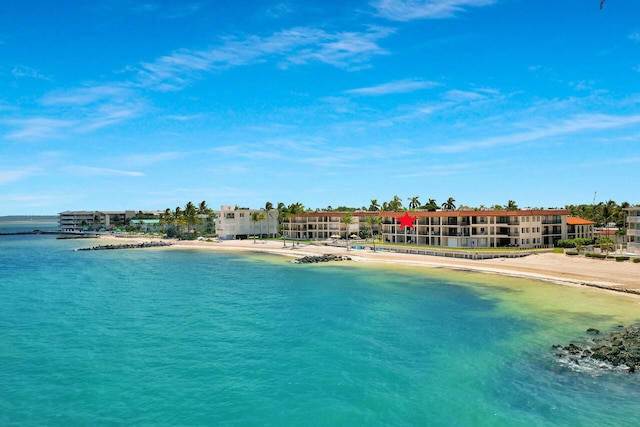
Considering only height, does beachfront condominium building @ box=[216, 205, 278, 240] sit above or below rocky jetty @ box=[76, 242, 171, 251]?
above

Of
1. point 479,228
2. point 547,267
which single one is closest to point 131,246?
point 479,228

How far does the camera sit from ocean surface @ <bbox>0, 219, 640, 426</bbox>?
80.0ft

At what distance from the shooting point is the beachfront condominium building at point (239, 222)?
15462 cm

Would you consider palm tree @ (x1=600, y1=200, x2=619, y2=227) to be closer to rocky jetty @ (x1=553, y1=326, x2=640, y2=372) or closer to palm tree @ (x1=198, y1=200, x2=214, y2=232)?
rocky jetty @ (x1=553, y1=326, x2=640, y2=372)

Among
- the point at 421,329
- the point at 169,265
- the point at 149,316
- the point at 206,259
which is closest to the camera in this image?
the point at 421,329

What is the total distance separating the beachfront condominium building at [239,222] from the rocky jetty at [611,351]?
12465cm

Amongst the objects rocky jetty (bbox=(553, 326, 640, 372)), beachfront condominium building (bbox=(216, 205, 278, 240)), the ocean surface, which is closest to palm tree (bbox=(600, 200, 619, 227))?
the ocean surface

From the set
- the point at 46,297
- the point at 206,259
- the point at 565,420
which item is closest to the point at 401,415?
the point at 565,420

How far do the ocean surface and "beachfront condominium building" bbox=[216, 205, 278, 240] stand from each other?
91.1 metres

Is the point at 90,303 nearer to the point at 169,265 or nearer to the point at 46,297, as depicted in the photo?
the point at 46,297

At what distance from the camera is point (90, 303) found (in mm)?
53750

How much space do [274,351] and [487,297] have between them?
3034cm

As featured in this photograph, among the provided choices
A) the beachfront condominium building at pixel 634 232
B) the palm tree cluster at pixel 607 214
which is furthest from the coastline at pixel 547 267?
the palm tree cluster at pixel 607 214

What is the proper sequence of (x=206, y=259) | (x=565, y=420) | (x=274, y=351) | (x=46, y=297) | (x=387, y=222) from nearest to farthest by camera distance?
(x=565, y=420) → (x=274, y=351) → (x=46, y=297) → (x=206, y=259) → (x=387, y=222)
